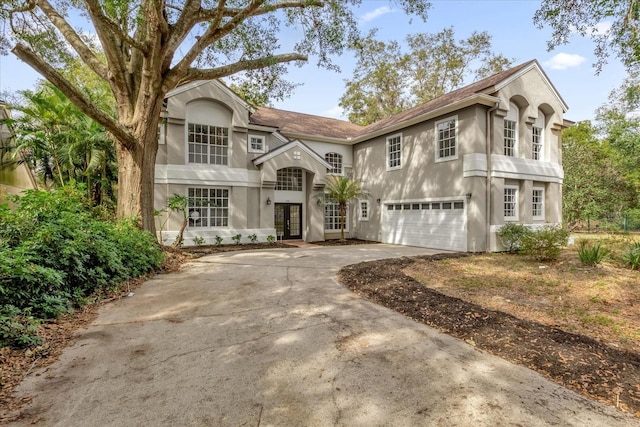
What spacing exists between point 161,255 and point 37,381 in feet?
18.8

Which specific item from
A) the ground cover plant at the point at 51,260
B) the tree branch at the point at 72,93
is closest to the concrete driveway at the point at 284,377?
the ground cover plant at the point at 51,260

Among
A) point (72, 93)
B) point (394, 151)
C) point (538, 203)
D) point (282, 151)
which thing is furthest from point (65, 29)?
point (538, 203)

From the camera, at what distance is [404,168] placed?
15273 millimetres

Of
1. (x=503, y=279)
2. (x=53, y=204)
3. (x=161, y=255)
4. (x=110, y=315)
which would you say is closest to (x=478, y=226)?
(x=503, y=279)

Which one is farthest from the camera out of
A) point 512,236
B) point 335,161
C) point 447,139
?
point 335,161

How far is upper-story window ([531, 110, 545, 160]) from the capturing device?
558 inches

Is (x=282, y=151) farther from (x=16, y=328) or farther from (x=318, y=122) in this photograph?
(x=16, y=328)

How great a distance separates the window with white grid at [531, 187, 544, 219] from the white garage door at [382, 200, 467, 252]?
412 centimetres

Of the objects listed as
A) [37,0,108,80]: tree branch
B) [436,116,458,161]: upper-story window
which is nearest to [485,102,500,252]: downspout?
[436,116,458,161]: upper-story window

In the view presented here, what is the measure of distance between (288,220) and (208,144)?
5.45m

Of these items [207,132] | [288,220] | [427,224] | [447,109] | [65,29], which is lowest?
[427,224]

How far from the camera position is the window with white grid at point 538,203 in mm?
14133

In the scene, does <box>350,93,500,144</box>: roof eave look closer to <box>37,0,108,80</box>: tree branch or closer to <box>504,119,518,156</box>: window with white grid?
<box>504,119,518,156</box>: window with white grid

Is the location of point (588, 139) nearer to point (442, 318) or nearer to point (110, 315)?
point (442, 318)
